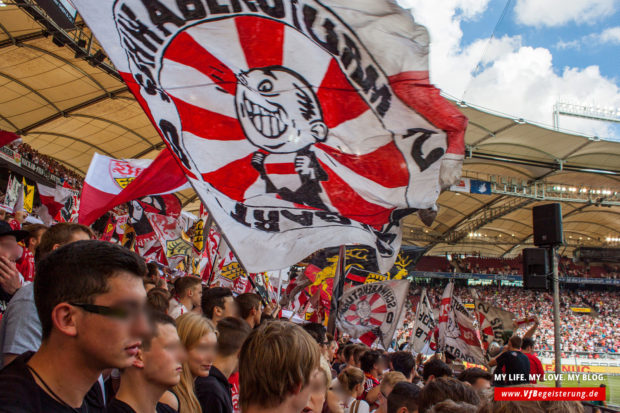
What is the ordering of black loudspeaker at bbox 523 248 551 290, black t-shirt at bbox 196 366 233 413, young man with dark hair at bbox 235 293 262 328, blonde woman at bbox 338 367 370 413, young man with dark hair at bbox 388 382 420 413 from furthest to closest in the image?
black loudspeaker at bbox 523 248 551 290 < young man with dark hair at bbox 235 293 262 328 < blonde woman at bbox 338 367 370 413 < young man with dark hair at bbox 388 382 420 413 < black t-shirt at bbox 196 366 233 413

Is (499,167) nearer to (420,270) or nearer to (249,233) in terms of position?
(420,270)

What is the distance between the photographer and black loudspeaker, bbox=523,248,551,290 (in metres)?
6.95

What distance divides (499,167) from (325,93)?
27.5 meters

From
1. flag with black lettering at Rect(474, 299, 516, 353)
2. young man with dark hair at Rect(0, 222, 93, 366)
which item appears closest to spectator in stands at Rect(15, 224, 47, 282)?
young man with dark hair at Rect(0, 222, 93, 366)

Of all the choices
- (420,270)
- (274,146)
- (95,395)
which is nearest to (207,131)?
(274,146)

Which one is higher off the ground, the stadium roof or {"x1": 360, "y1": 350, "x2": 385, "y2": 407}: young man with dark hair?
the stadium roof

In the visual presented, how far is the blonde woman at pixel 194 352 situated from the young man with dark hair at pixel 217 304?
163cm

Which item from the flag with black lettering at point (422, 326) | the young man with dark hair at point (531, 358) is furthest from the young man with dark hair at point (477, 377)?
the flag with black lettering at point (422, 326)

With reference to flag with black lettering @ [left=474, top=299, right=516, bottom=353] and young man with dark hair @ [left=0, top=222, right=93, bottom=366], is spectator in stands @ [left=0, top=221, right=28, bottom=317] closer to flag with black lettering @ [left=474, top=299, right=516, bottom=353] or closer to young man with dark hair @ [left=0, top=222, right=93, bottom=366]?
young man with dark hair @ [left=0, top=222, right=93, bottom=366]

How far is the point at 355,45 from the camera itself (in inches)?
150

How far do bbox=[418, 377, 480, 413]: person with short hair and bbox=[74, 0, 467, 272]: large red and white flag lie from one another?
135 centimetres

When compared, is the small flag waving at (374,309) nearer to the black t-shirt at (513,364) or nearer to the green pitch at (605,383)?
the green pitch at (605,383)

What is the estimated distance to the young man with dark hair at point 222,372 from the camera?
289 centimetres

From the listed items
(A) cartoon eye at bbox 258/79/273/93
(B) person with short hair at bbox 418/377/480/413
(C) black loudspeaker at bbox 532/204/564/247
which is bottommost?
(B) person with short hair at bbox 418/377/480/413
